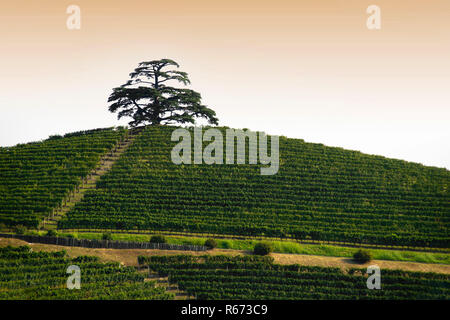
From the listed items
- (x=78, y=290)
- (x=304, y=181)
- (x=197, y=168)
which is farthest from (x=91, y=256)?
(x=304, y=181)

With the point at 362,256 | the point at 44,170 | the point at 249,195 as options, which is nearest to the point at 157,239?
the point at 249,195

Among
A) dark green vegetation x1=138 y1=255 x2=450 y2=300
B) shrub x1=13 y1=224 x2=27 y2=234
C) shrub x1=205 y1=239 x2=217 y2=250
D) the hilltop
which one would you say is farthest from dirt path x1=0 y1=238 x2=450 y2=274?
the hilltop

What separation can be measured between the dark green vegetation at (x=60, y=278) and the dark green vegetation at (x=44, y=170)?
10.7m

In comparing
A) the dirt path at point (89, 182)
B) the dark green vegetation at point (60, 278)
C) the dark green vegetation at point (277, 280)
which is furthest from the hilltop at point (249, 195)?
the dark green vegetation at point (60, 278)

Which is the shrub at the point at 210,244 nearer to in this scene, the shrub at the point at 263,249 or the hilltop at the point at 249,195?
the shrub at the point at 263,249

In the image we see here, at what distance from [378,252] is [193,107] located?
3731 centimetres

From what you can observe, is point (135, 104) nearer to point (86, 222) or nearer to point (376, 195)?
point (86, 222)

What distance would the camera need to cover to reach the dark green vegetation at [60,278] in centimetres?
2661

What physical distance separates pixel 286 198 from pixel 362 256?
12.6 metres

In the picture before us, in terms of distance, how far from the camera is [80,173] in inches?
1982

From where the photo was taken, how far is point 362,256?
115ft

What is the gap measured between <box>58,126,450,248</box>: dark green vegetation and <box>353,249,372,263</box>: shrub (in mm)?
4106

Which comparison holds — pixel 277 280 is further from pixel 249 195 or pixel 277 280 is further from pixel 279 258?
pixel 249 195
